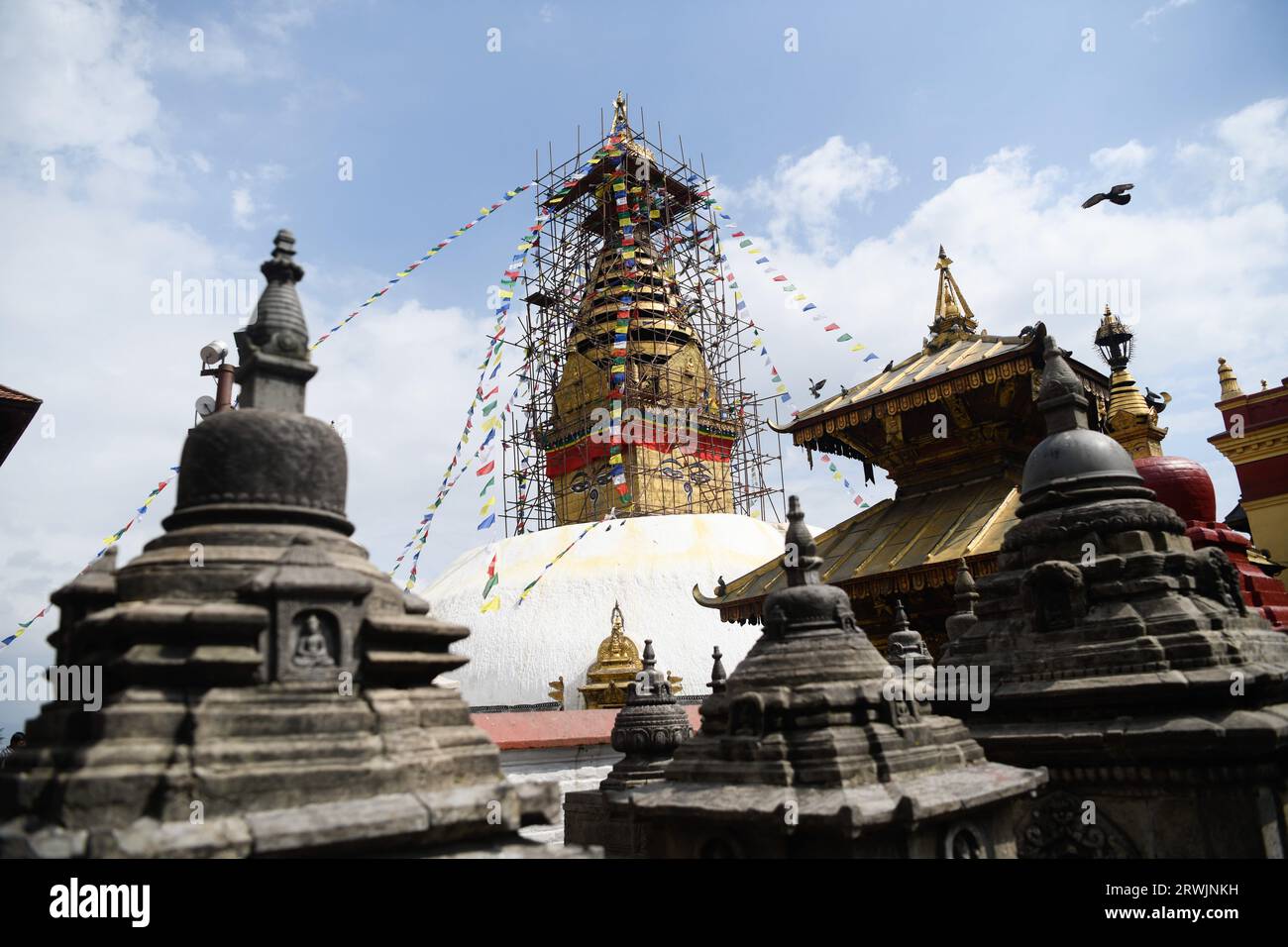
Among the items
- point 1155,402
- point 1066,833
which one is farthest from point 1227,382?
point 1066,833

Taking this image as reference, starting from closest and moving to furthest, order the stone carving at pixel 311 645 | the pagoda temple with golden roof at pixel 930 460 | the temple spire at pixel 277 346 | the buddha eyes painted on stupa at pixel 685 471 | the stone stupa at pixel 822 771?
the stone carving at pixel 311 645
the temple spire at pixel 277 346
the stone stupa at pixel 822 771
the pagoda temple with golden roof at pixel 930 460
the buddha eyes painted on stupa at pixel 685 471

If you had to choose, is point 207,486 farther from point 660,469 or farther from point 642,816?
point 660,469

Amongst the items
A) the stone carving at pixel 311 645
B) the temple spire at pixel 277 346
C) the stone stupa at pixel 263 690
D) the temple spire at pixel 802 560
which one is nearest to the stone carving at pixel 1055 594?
the temple spire at pixel 802 560

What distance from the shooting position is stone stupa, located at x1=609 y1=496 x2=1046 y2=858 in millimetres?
5301

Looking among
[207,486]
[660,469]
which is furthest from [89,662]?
[660,469]

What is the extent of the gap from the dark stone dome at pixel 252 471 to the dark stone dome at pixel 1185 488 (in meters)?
10.9

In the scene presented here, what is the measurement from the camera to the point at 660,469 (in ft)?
98.9

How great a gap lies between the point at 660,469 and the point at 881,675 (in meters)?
24.0

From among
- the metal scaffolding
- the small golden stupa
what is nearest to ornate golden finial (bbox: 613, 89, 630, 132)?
the metal scaffolding

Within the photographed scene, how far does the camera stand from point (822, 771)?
554 cm

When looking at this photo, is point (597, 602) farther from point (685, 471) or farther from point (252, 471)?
point (252, 471)

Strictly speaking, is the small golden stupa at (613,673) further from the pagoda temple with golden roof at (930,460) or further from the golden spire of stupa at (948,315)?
the golden spire of stupa at (948,315)

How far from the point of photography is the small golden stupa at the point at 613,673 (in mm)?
20906

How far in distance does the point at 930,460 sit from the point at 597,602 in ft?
41.4
